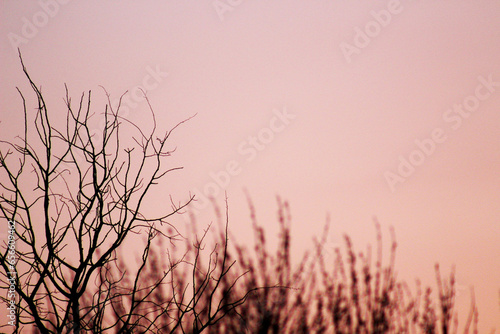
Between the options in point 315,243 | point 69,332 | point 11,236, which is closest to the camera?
point 69,332

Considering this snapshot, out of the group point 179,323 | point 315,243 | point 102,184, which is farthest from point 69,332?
point 315,243

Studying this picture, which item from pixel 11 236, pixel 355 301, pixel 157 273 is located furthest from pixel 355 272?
pixel 11 236

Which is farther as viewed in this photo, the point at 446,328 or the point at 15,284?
the point at 446,328

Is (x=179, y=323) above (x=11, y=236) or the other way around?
the other way around

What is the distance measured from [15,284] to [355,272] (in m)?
7.19

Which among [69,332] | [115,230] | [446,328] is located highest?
[115,230]

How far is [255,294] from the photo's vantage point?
31.0ft

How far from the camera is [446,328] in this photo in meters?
9.21

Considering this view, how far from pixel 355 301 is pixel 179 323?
21.2 ft

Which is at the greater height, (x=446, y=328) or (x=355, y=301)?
(x=355, y=301)

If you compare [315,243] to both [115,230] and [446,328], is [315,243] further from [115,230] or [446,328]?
[115,230]

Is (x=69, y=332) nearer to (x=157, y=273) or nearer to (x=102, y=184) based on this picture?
(x=102, y=184)

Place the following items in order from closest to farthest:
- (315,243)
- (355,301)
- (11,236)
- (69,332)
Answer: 1. (69,332)
2. (11,236)
3. (315,243)
4. (355,301)

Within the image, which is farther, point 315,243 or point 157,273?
point 157,273
